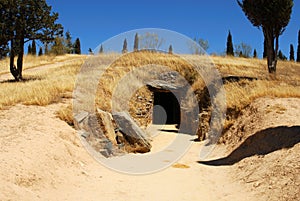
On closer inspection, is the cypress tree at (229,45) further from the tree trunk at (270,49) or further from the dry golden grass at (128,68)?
the tree trunk at (270,49)

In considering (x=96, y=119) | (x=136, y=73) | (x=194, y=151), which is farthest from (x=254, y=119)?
(x=136, y=73)

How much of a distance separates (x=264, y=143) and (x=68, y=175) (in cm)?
501

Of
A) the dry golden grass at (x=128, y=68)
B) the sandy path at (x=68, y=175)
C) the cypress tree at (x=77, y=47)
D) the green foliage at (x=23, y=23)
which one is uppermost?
the cypress tree at (x=77, y=47)

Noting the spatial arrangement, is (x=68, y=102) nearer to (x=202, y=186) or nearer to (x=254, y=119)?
(x=202, y=186)

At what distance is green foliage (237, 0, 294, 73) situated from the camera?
14383mm

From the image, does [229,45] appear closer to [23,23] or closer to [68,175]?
[23,23]

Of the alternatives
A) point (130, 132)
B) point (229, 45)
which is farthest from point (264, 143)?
point (229, 45)

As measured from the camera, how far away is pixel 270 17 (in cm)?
1438

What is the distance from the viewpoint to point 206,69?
15734mm

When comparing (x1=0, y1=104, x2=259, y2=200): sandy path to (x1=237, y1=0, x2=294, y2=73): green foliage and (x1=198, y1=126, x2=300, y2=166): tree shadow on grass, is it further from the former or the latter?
(x1=237, y1=0, x2=294, y2=73): green foliage

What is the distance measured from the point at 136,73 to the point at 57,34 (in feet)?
18.3

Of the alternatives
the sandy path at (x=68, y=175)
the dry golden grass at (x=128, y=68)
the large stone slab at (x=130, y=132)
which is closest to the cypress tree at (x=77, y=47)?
the dry golden grass at (x=128, y=68)

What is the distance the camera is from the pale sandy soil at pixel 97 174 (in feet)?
17.5

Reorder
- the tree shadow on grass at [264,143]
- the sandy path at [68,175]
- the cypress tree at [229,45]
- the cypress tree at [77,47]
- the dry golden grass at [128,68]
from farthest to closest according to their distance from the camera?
the cypress tree at [77,47] → the cypress tree at [229,45] → the dry golden grass at [128,68] → the tree shadow on grass at [264,143] → the sandy path at [68,175]
